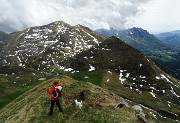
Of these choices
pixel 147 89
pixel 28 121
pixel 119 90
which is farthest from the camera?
pixel 147 89

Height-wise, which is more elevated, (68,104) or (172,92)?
(68,104)

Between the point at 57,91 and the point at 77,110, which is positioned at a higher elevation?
the point at 57,91

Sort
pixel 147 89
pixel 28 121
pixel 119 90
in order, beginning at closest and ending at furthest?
pixel 28 121, pixel 119 90, pixel 147 89

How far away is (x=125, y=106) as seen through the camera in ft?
148

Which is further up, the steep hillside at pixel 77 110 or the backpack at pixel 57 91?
the backpack at pixel 57 91

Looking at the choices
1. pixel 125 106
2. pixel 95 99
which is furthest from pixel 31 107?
pixel 125 106

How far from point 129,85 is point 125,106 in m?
155

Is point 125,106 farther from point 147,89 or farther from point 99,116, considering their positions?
point 147,89

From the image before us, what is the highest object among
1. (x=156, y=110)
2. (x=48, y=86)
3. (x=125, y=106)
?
(x=48, y=86)

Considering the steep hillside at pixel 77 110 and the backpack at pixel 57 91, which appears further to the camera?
the steep hillside at pixel 77 110

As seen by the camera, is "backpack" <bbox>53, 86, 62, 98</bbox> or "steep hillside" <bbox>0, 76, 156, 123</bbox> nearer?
"backpack" <bbox>53, 86, 62, 98</bbox>

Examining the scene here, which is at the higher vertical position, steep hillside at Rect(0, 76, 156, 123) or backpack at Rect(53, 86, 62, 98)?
backpack at Rect(53, 86, 62, 98)

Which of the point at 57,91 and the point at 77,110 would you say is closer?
the point at 57,91

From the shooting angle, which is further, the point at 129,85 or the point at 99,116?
A: the point at 129,85
